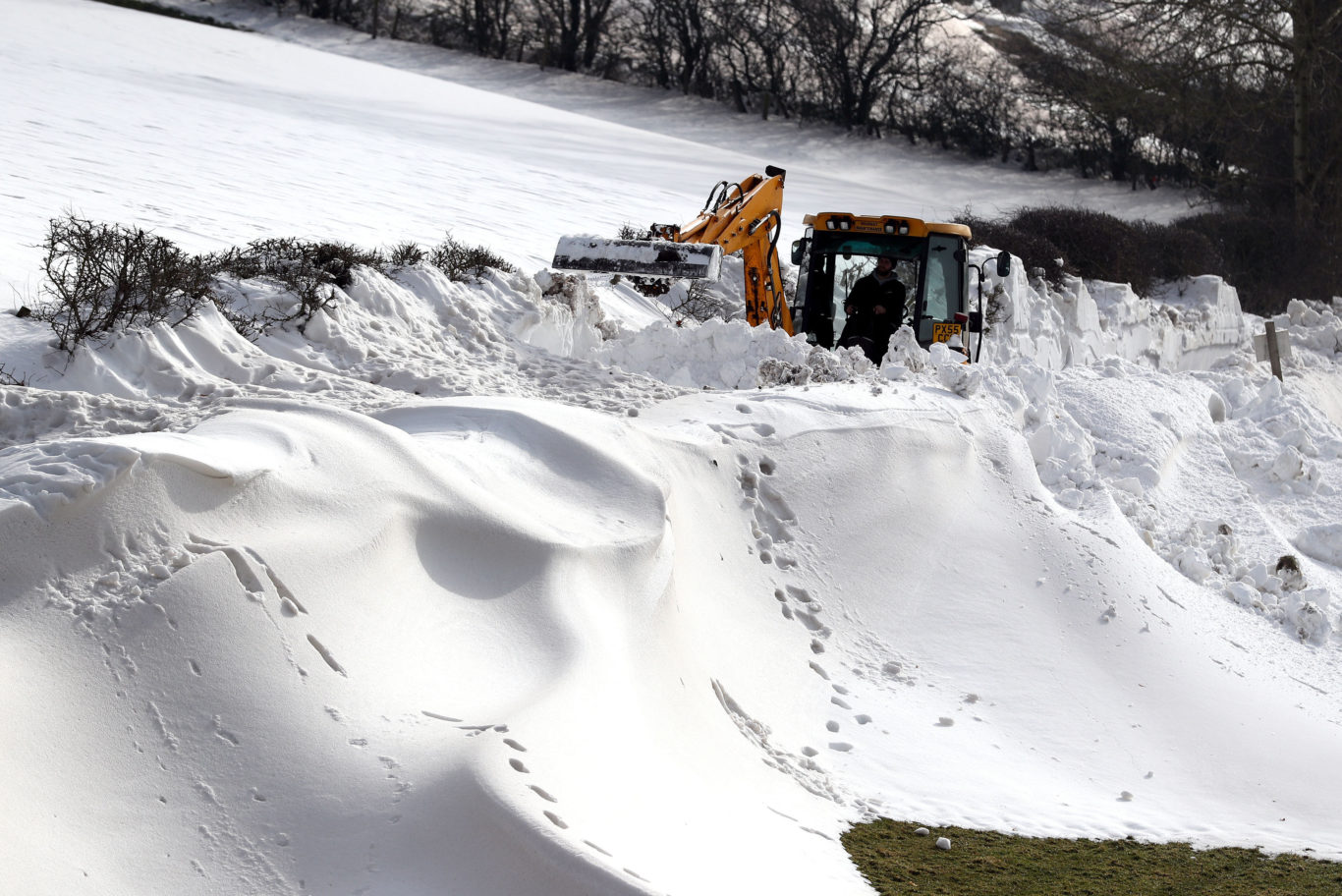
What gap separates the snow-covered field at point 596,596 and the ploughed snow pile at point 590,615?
0.02 m

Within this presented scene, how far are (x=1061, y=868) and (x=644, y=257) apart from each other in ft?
18.1

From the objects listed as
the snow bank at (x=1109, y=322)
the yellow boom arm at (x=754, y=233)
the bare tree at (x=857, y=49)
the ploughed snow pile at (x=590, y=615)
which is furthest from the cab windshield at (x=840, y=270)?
the bare tree at (x=857, y=49)

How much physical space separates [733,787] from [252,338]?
4944mm

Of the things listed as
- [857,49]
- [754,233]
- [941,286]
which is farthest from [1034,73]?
[754,233]

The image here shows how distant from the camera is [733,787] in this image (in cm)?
480

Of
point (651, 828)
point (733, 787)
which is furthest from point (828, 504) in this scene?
point (651, 828)

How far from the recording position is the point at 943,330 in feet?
35.7

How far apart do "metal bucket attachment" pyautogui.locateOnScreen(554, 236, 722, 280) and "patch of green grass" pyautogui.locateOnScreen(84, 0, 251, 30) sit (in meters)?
23.0

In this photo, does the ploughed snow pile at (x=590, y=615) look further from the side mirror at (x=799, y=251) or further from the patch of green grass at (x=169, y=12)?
the patch of green grass at (x=169, y=12)

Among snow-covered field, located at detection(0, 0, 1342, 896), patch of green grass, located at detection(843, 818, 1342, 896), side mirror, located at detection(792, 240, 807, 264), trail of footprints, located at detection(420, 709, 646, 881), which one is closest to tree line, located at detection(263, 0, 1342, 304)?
snow-covered field, located at detection(0, 0, 1342, 896)

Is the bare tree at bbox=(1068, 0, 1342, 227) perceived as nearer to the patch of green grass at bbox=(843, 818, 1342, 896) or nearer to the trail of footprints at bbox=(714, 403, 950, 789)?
the trail of footprints at bbox=(714, 403, 950, 789)

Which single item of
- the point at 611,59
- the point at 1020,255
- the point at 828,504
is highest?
the point at 611,59

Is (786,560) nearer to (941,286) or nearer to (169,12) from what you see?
(941,286)

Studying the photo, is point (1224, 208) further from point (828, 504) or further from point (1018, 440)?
point (828, 504)
